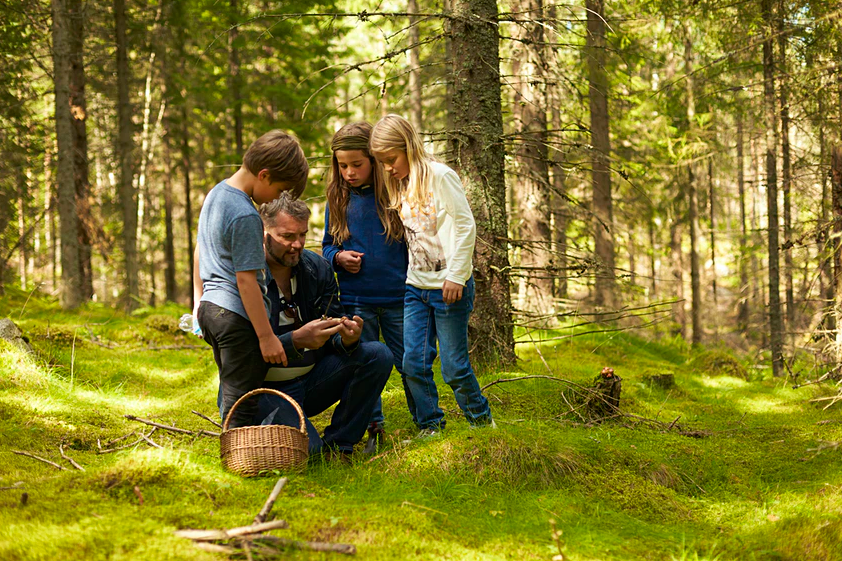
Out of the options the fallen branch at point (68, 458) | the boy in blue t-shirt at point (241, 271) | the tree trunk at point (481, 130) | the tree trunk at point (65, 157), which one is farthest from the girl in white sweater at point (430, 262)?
the tree trunk at point (65, 157)

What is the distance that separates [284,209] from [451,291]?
1.20 meters

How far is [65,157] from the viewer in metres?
Result: 11.0

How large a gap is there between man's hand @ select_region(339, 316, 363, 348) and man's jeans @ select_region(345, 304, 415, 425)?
1.62 ft

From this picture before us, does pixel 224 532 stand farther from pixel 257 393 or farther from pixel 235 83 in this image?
pixel 235 83

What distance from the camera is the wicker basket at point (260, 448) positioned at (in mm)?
3654

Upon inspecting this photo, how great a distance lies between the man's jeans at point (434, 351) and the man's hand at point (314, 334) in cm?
64

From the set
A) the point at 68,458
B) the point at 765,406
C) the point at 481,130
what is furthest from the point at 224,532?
the point at 765,406

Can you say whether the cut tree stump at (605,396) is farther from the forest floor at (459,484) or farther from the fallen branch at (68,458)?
the fallen branch at (68,458)

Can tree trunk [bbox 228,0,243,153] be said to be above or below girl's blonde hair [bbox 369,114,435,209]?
above

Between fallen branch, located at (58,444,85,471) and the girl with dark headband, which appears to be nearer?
fallen branch, located at (58,444,85,471)

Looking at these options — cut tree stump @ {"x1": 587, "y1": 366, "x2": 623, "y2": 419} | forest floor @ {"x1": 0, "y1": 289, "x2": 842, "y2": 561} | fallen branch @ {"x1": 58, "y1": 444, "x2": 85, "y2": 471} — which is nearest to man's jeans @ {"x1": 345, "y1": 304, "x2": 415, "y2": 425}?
forest floor @ {"x1": 0, "y1": 289, "x2": 842, "y2": 561}

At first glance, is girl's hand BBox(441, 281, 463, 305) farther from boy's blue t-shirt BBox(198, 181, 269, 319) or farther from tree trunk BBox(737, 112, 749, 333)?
tree trunk BBox(737, 112, 749, 333)

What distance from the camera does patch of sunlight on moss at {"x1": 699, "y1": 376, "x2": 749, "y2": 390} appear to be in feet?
26.9

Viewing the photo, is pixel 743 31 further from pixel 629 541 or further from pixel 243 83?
pixel 243 83
